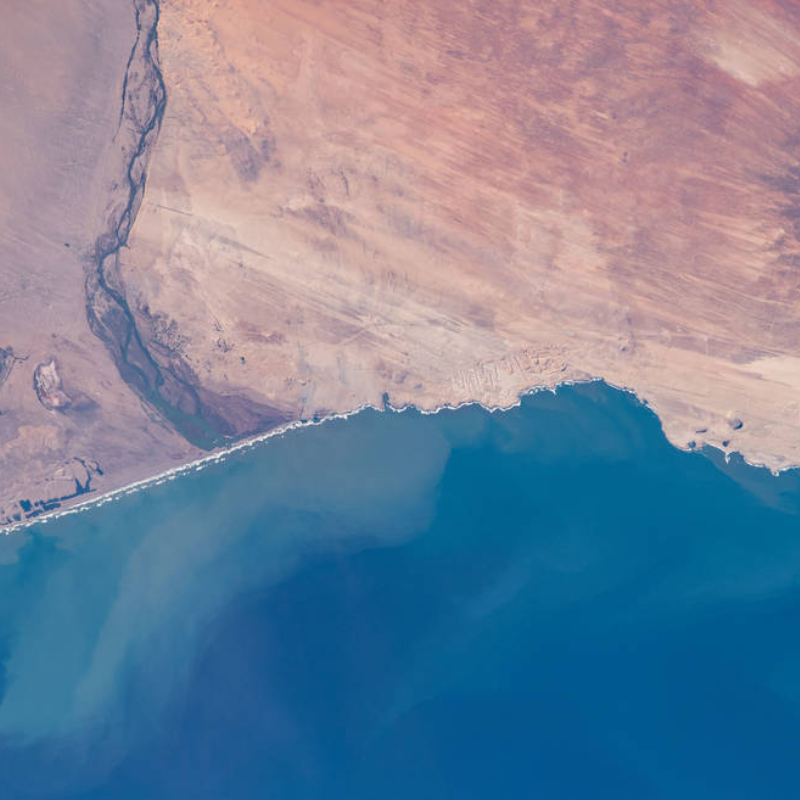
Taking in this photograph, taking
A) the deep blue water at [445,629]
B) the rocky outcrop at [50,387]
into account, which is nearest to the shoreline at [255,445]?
the deep blue water at [445,629]

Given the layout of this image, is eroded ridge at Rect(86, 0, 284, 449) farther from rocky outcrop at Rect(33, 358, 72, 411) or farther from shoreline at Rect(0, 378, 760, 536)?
rocky outcrop at Rect(33, 358, 72, 411)

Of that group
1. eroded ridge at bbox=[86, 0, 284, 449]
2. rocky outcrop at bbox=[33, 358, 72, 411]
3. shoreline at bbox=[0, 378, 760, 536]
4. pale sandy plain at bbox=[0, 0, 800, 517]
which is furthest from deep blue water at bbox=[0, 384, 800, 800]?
rocky outcrop at bbox=[33, 358, 72, 411]

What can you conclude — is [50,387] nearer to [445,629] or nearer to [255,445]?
[255,445]

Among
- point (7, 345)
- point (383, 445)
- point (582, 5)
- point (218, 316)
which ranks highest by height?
point (582, 5)

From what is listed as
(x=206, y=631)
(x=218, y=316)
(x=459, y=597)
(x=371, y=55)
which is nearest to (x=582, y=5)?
(x=371, y=55)

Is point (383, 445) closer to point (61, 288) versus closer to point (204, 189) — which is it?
point (204, 189)

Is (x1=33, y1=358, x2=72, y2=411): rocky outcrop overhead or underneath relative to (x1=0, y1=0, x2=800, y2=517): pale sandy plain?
underneath

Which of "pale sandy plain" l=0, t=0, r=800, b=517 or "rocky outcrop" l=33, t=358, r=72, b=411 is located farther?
"rocky outcrop" l=33, t=358, r=72, b=411
